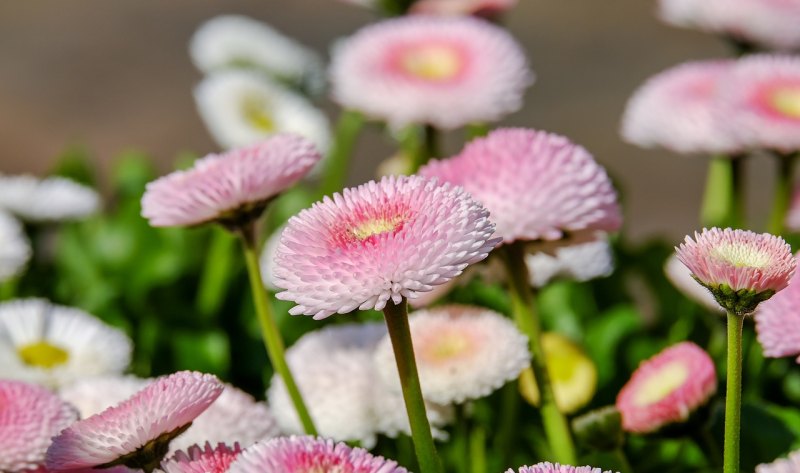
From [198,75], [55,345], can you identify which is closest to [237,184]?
[55,345]

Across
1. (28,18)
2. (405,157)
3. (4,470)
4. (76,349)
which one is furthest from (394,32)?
(28,18)

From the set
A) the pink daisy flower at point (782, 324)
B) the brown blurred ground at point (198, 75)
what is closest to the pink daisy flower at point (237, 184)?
the pink daisy flower at point (782, 324)

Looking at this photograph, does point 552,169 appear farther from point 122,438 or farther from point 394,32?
point 394,32

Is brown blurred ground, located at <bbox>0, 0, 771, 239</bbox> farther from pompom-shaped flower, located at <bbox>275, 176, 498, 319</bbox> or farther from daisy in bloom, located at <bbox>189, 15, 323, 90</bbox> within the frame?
pompom-shaped flower, located at <bbox>275, 176, 498, 319</bbox>

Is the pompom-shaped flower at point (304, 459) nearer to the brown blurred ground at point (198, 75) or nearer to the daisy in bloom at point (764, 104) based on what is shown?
the daisy in bloom at point (764, 104)

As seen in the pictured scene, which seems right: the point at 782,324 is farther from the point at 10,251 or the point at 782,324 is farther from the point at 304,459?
the point at 10,251

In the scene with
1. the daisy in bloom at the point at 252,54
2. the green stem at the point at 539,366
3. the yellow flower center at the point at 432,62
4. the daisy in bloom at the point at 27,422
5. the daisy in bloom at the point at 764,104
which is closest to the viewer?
the daisy in bloom at the point at 27,422
